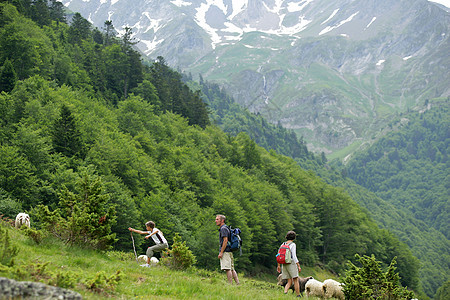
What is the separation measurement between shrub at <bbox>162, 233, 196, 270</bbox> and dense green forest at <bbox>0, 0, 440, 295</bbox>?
Result: 2805 mm

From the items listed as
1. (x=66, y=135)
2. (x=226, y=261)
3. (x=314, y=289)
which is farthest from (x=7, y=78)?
(x=314, y=289)

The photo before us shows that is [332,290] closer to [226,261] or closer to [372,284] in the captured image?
[372,284]

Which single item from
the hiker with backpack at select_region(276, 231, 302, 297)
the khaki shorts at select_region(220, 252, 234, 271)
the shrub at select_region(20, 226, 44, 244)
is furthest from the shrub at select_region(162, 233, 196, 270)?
the shrub at select_region(20, 226, 44, 244)

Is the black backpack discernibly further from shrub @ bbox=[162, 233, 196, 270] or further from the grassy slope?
shrub @ bbox=[162, 233, 196, 270]

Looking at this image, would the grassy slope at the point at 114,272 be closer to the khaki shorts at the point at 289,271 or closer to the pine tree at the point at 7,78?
the khaki shorts at the point at 289,271

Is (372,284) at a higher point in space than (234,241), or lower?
higher

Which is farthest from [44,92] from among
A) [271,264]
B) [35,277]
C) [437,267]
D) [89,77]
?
[437,267]

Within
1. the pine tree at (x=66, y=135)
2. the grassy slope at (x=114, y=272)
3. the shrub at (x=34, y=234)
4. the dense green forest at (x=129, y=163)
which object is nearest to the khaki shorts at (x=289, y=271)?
the grassy slope at (x=114, y=272)

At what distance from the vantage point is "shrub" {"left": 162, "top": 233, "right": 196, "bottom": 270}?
54.6 ft

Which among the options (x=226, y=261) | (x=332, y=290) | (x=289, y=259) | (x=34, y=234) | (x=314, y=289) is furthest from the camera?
(x=314, y=289)

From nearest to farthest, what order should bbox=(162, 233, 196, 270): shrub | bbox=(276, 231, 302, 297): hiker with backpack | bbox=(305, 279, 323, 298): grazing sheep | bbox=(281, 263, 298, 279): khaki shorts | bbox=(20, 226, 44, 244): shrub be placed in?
bbox=(20, 226, 44, 244): shrub
bbox=(276, 231, 302, 297): hiker with backpack
bbox=(281, 263, 298, 279): khaki shorts
bbox=(162, 233, 196, 270): shrub
bbox=(305, 279, 323, 298): grazing sheep

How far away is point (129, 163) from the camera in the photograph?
57.2m

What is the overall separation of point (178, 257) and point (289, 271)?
5.21m

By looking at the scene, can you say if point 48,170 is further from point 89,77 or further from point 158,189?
point 89,77
